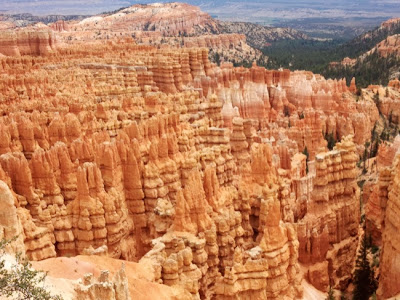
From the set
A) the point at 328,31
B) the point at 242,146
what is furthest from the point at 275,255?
the point at 328,31

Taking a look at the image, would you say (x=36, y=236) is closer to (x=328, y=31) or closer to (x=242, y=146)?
(x=242, y=146)

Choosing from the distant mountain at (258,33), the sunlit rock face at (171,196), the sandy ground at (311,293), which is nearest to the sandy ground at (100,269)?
the sunlit rock face at (171,196)

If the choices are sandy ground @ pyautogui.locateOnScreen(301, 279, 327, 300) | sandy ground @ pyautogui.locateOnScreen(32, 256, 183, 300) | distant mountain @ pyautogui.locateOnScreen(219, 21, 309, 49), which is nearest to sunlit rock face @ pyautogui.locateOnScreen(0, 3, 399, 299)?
sandy ground @ pyautogui.locateOnScreen(32, 256, 183, 300)

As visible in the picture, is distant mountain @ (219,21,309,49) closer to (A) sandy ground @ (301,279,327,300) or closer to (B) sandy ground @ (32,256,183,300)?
(A) sandy ground @ (301,279,327,300)

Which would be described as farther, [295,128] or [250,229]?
[295,128]

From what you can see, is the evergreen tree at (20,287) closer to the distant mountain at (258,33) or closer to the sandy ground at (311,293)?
the sandy ground at (311,293)

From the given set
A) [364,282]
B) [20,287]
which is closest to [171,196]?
[364,282]

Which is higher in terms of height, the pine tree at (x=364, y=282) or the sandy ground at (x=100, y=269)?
the sandy ground at (x=100, y=269)

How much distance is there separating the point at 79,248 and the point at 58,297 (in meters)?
8.17

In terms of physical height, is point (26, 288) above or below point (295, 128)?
above

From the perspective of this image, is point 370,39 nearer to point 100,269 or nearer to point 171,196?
point 171,196

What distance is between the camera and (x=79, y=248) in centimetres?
1444

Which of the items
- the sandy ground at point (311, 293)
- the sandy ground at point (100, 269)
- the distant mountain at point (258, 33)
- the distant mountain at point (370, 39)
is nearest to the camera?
the sandy ground at point (100, 269)

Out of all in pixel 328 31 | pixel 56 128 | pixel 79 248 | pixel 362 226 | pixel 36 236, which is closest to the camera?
pixel 36 236
